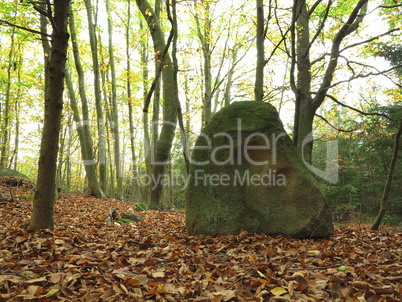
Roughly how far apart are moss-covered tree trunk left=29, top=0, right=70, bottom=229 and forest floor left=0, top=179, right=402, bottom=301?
46 cm

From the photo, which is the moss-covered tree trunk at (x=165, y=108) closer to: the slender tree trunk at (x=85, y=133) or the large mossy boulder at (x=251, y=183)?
the large mossy boulder at (x=251, y=183)

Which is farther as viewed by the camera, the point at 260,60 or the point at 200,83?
the point at 200,83

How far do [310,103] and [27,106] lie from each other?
1818 cm

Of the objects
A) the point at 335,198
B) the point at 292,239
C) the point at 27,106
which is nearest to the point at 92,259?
the point at 292,239

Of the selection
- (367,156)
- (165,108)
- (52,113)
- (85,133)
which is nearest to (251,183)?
(52,113)

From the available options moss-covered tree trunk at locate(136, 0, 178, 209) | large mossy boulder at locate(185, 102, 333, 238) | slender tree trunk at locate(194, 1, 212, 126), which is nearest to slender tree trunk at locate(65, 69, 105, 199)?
moss-covered tree trunk at locate(136, 0, 178, 209)

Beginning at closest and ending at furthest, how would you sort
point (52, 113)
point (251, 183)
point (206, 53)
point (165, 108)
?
point (52, 113) → point (251, 183) → point (165, 108) → point (206, 53)

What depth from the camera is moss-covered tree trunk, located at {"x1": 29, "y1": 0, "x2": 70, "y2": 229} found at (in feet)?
10.6

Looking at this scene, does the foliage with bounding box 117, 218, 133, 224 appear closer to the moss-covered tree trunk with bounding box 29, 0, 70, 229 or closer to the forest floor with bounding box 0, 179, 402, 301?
the forest floor with bounding box 0, 179, 402, 301

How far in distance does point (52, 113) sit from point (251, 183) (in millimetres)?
3140

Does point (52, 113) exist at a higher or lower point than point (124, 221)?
higher

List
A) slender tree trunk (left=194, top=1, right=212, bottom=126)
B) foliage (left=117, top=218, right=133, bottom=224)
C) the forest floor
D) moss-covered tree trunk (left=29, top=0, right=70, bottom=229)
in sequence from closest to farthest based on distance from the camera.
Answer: the forest floor
moss-covered tree trunk (left=29, top=0, right=70, bottom=229)
foliage (left=117, top=218, right=133, bottom=224)
slender tree trunk (left=194, top=1, right=212, bottom=126)

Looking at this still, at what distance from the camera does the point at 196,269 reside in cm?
255

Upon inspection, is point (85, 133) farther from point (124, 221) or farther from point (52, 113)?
point (52, 113)
